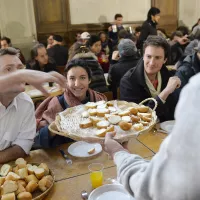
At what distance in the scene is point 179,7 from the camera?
7828mm

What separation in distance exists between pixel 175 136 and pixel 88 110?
1.15 m

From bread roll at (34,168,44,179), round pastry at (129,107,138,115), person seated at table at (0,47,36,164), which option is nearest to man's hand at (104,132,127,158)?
bread roll at (34,168,44,179)

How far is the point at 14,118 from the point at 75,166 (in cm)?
55

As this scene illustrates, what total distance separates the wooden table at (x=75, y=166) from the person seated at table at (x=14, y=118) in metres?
0.10

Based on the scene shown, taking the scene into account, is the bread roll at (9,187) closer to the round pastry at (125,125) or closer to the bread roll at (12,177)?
the bread roll at (12,177)

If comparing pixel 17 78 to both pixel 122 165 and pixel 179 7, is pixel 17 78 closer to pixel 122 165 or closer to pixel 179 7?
pixel 122 165

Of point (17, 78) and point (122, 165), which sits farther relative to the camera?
point (17, 78)

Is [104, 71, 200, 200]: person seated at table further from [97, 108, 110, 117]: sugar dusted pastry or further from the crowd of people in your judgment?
[97, 108, 110, 117]: sugar dusted pastry

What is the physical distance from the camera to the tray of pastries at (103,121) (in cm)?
132

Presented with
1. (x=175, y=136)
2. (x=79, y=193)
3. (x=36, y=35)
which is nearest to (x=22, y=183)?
(x=79, y=193)

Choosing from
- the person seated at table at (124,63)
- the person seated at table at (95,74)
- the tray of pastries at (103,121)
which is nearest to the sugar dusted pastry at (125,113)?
the tray of pastries at (103,121)

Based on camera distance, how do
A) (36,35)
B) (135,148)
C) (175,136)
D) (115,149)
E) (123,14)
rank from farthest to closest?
(123,14), (36,35), (135,148), (115,149), (175,136)

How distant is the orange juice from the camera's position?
1.25m

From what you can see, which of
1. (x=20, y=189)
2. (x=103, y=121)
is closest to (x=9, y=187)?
(x=20, y=189)
